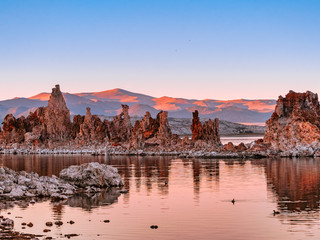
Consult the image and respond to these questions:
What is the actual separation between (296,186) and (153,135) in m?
83.7

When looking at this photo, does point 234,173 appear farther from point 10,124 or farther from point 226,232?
point 10,124

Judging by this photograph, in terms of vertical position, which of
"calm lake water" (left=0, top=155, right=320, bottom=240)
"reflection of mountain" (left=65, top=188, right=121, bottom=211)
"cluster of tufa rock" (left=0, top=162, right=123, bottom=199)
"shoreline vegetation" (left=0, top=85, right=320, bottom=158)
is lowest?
"calm lake water" (left=0, top=155, right=320, bottom=240)

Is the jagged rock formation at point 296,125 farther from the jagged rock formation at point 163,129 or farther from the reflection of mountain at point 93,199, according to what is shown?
the reflection of mountain at point 93,199

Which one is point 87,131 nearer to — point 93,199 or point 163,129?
point 163,129

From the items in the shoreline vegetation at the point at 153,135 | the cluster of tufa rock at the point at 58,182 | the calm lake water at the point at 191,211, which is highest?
the shoreline vegetation at the point at 153,135

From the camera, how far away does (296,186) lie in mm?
48750

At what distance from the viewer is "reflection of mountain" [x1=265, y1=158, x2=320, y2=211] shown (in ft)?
122

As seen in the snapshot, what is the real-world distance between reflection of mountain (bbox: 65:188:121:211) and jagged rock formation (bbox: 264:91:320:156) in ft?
190

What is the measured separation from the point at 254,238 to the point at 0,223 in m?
13.3

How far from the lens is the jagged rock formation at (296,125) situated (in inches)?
3713

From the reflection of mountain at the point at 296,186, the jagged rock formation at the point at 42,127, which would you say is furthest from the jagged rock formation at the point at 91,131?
the reflection of mountain at the point at 296,186

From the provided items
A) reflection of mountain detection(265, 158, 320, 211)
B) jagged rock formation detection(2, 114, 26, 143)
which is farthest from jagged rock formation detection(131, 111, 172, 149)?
reflection of mountain detection(265, 158, 320, 211)

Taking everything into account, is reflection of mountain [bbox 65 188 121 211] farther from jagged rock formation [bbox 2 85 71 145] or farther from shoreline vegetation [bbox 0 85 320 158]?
jagged rock formation [bbox 2 85 71 145]

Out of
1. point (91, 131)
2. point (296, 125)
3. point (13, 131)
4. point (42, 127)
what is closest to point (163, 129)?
point (91, 131)
